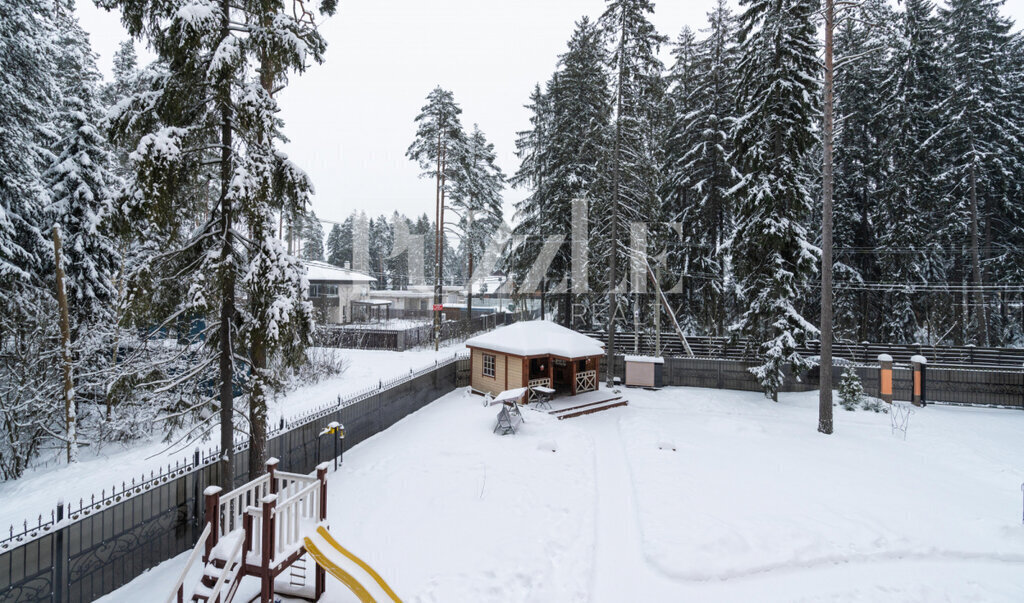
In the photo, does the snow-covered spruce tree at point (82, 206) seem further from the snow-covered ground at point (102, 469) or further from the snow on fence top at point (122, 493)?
the snow on fence top at point (122, 493)

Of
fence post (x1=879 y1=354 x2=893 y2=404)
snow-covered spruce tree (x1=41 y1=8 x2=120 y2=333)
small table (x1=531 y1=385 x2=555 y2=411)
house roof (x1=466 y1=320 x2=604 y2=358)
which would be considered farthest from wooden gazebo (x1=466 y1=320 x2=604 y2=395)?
snow-covered spruce tree (x1=41 y1=8 x2=120 y2=333)

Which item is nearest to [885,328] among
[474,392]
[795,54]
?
[795,54]

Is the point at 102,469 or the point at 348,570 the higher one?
→ the point at 348,570

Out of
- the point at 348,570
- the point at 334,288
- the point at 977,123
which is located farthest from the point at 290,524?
the point at 334,288

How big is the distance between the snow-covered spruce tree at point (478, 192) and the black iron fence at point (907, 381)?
15.4m

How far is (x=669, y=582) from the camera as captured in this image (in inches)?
237

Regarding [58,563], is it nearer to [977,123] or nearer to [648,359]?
[648,359]

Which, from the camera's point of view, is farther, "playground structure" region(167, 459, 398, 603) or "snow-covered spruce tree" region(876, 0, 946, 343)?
"snow-covered spruce tree" region(876, 0, 946, 343)

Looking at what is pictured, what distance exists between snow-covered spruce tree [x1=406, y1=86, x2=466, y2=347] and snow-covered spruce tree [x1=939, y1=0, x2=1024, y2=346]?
24252 mm

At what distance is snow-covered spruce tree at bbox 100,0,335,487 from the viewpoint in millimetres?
5914

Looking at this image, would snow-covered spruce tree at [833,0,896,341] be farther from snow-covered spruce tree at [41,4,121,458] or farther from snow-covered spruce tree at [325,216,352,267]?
snow-covered spruce tree at [325,216,352,267]

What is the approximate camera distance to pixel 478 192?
92.8 feet

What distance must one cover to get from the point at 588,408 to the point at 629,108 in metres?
11.1

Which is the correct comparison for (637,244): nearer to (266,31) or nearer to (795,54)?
(795,54)
